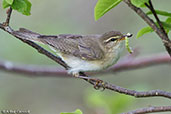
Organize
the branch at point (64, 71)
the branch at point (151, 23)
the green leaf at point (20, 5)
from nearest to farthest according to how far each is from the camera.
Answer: the branch at point (151, 23)
the green leaf at point (20, 5)
the branch at point (64, 71)

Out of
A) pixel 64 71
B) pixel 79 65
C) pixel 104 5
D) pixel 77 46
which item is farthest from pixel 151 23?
pixel 64 71

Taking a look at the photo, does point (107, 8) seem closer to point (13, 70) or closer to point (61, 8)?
point (13, 70)

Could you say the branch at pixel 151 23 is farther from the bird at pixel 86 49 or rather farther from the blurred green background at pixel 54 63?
the blurred green background at pixel 54 63

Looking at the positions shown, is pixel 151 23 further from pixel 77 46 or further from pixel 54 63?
pixel 54 63

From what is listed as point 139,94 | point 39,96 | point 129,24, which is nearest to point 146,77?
point 129,24

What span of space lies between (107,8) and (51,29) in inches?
127

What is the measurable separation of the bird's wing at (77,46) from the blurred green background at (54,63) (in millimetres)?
1113

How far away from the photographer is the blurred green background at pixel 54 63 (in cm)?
569

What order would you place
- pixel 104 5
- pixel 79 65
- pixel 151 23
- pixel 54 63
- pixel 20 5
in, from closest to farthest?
pixel 151 23 → pixel 104 5 → pixel 20 5 → pixel 79 65 → pixel 54 63

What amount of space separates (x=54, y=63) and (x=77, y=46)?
2.14m

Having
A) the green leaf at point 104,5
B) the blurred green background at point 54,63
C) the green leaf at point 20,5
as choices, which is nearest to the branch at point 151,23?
the green leaf at point 104,5

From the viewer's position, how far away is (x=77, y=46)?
13.5ft

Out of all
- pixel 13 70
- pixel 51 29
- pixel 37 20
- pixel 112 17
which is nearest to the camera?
pixel 13 70

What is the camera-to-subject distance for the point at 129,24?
7820mm
